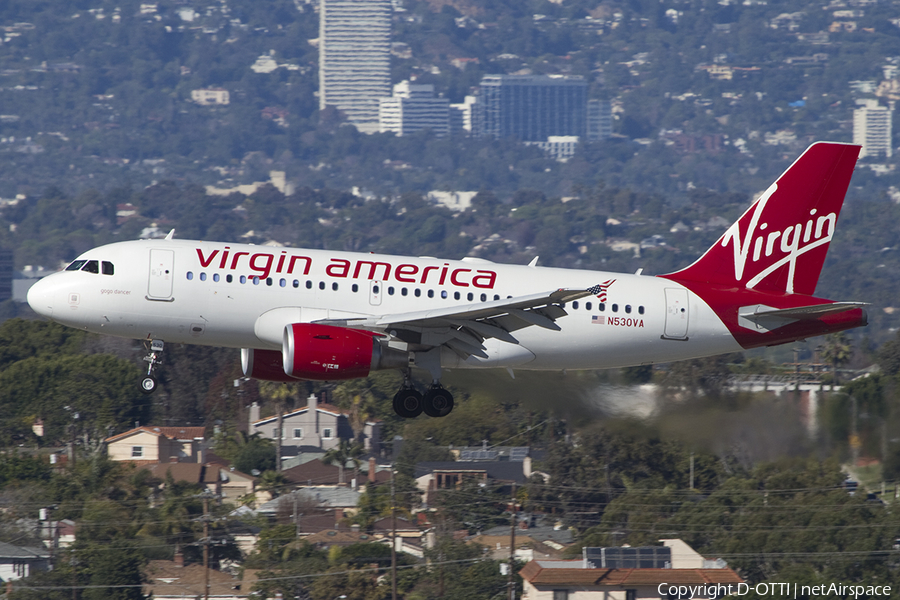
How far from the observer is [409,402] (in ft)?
117

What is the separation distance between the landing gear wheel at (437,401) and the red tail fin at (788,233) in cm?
747

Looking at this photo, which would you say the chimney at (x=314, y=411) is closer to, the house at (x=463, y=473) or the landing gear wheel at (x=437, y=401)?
the house at (x=463, y=473)

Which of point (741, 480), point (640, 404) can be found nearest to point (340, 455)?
point (741, 480)

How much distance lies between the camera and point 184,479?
7412 centimetres

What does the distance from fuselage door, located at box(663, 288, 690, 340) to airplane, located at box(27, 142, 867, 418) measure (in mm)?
28

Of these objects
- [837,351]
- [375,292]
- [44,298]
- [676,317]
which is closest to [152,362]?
[44,298]

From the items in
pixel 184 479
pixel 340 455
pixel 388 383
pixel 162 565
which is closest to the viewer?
pixel 162 565

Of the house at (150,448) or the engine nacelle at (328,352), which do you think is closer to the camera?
→ the engine nacelle at (328,352)

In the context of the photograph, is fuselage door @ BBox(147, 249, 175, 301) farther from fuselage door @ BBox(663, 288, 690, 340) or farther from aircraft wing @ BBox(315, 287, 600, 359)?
fuselage door @ BBox(663, 288, 690, 340)

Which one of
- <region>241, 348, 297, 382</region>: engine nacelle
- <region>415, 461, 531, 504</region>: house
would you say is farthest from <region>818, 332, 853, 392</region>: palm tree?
<region>241, 348, 297, 382</region>: engine nacelle

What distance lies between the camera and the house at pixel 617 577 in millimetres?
50844

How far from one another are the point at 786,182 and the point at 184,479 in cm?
4532

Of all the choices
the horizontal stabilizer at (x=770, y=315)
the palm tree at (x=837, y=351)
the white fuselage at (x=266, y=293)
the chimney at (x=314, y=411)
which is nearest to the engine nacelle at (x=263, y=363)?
the white fuselage at (x=266, y=293)

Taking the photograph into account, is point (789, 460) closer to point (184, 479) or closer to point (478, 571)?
point (478, 571)
